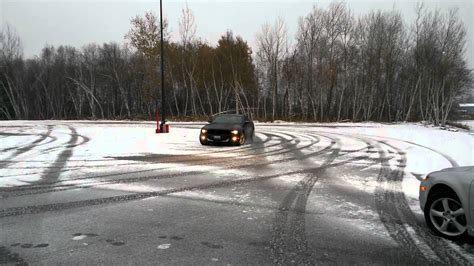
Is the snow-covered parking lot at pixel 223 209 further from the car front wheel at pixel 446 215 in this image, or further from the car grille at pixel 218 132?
the car grille at pixel 218 132

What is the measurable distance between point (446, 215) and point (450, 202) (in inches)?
6.7

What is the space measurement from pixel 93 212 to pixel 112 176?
3073 millimetres

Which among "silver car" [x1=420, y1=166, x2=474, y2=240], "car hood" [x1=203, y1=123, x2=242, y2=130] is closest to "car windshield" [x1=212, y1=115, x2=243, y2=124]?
"car hood" [x1=203, y1=123, x2=242, y2=130]

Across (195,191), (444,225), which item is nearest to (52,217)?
(195,191)

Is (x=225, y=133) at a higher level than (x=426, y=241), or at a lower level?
higher

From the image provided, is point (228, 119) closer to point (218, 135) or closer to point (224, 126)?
point (224, 126)

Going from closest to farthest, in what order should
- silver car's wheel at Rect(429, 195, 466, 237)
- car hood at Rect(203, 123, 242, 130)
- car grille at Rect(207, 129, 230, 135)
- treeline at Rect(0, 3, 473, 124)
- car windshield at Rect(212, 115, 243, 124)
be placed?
silver car's wheel at Rect(429, 195, 466, 237)
car grille at Rect(207, 129, 230, 135)
car hood at Rect(203, 123, 242, 130)
car windshield at Rect(212, 115, 243, 124)
treeline at Rect(0, 3, 473, 124)

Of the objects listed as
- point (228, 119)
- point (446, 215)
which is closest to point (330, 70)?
point (228, 119)

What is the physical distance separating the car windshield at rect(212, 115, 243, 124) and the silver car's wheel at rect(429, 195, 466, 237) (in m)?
11.4

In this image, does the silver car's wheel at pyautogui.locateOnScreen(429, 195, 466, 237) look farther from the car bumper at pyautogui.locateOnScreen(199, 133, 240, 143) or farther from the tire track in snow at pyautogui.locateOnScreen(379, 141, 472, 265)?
the car bumper at pyautogui.locateOnScreen(199, 133, 240, 143)

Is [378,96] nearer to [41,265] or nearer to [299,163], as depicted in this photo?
[299,163]

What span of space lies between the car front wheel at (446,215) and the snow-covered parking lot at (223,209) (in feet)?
0.48

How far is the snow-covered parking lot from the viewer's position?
→ 13.1 ft

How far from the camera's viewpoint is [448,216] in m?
4.45
